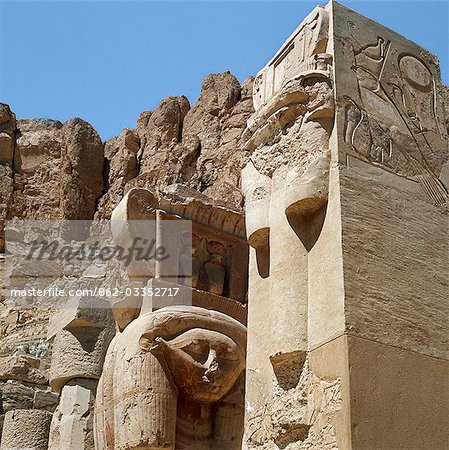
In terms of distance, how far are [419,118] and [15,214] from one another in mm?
25707

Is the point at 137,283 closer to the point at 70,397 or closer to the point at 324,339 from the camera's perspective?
the point at 70,397


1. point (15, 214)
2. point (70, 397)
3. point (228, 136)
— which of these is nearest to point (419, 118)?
point (70, 397)

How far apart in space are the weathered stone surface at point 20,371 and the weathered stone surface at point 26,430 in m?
0.80

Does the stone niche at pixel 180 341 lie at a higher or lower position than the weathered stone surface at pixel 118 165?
lower

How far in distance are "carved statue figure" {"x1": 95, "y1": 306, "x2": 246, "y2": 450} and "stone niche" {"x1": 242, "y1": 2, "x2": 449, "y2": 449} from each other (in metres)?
0.79

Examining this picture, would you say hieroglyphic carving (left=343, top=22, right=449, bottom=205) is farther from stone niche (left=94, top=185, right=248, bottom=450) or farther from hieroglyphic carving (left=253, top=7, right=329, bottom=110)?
stone niche (left=94, top=185, right=248, bottom=450)

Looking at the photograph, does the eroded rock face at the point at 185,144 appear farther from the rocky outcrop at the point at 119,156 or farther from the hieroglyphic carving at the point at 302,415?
the hieroglyphic carving at the point at 302,415

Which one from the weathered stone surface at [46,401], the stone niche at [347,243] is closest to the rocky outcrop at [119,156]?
the weathered stone surface at [46,401]

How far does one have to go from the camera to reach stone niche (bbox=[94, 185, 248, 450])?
4.93 meters

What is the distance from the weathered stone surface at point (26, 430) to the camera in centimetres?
780

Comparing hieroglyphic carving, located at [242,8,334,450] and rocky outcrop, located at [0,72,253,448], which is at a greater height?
rocky outcrop, located at [0,72,253,448]

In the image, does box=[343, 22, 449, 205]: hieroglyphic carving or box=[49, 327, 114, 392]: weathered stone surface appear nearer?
box=[343, 22, 449, 205]: hieroglyphic carving

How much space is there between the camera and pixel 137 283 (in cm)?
577

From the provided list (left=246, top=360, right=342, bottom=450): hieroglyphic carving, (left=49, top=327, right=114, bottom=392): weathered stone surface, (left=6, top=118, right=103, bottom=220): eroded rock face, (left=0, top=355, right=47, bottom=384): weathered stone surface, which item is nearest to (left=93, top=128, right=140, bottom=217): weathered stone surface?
(left=6, top=118, right=103, bottom=220): eroded rock face
